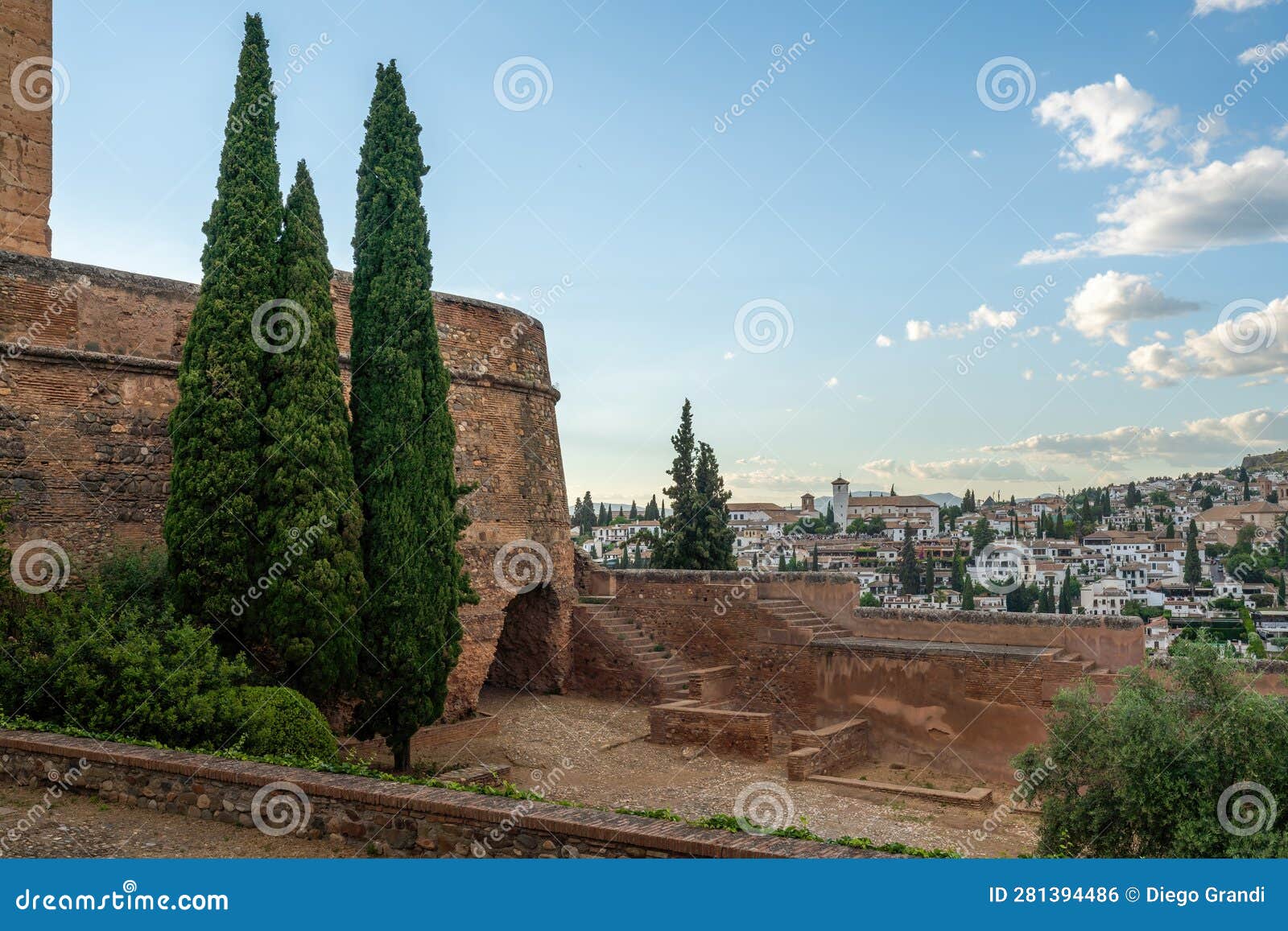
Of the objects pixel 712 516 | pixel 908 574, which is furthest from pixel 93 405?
pixel 908 574

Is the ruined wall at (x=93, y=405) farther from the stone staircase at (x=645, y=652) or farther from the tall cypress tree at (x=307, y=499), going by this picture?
the stone staircase at (x=645, y=652)

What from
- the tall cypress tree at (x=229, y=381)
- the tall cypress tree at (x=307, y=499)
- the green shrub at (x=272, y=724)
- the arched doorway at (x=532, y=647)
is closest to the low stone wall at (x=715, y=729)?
the arched doorway at (x=532, y=647)

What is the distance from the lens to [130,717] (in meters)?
8.24

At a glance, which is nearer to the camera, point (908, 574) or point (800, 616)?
point (800, 616)

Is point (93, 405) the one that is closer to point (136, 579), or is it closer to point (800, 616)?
point (136, 579)

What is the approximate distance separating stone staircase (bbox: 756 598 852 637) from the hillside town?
0.71m

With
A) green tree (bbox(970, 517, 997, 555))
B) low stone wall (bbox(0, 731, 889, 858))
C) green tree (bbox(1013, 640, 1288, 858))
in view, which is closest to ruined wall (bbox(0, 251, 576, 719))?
low stone wall (bbox(0, 731, 889, 858))

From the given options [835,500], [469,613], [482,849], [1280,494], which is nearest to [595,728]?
[469,613]

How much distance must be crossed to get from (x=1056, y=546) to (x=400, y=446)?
5207 cm

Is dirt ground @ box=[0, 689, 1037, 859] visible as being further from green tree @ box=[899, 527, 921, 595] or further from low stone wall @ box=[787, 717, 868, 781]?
green tree @ box=[899, 527, 921, 595]

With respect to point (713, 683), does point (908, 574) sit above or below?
above

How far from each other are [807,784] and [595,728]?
11.0 feet

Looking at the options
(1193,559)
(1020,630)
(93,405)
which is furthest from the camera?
(1193,559)

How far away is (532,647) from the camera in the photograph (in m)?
16.2
